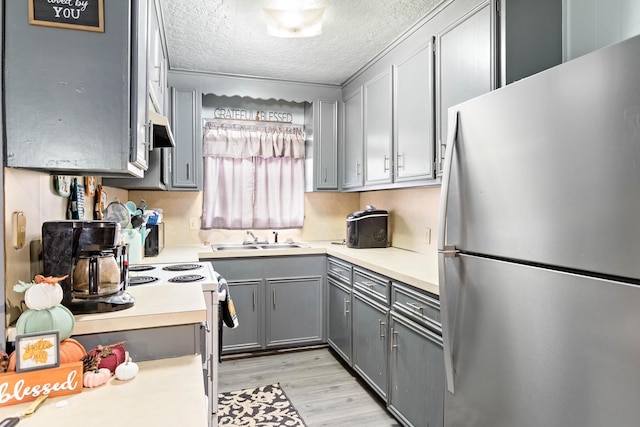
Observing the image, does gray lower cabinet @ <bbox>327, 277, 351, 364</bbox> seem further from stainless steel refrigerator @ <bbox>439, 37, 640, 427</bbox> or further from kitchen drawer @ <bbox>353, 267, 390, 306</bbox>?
stainless steel refrigerator @ <bbox>439, 37, 640, 427</bbox>

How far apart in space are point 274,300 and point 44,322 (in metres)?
2.24

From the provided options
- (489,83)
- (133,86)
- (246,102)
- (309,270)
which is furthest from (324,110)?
(133,86)

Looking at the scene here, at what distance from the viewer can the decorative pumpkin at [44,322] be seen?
3.33 feet

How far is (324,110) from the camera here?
11.8 feet

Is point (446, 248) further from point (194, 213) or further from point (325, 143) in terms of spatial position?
point (194, 213)

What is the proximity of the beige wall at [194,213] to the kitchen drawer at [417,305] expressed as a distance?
2.61 ft

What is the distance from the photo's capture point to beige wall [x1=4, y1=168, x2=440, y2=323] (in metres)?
1.21

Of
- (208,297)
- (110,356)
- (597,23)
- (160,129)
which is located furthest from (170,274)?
(597,23)

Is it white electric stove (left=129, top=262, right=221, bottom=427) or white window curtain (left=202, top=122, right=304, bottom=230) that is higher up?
white window curtain (left=202, top=122, right=304, bottom=230)

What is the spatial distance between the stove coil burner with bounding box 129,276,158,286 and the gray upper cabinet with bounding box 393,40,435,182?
1594 mm

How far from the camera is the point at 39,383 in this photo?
957 mm

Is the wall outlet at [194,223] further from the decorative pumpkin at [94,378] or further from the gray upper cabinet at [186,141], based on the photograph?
the decorative pumpkin at [94,378]

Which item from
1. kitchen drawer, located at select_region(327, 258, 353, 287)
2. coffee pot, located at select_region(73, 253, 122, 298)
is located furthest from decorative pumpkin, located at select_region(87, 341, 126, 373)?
kitchen drawer, located at select_region(327, 258, 353, 287)

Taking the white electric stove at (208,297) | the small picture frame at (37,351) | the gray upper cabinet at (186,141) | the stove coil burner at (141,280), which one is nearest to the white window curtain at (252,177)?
the gray upper cabinet at (186,141)
